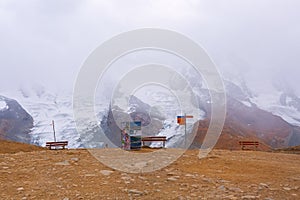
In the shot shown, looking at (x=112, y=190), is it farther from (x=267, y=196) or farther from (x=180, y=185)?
(x=267, y=196)

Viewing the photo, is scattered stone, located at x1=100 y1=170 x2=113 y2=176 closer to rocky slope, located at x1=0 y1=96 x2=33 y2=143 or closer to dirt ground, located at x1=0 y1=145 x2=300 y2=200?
dirt ground, located at x1=0 y1=145 x2=300 y2=200

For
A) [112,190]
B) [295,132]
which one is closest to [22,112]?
[295,132]

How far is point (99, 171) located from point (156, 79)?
469 centimetres

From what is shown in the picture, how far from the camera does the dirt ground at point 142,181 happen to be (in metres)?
6.70

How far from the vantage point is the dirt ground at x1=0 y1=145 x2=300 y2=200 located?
6699 millimetres

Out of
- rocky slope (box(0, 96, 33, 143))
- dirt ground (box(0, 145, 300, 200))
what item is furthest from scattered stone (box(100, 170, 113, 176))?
rocky slope (box(0, 96, 33, 143))

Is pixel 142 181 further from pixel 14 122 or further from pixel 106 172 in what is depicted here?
pixel 14 122

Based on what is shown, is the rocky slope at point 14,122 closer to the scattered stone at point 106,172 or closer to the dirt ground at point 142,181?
the dirt ground at point 142,181

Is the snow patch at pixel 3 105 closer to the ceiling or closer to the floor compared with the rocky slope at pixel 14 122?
closer to the ceiling

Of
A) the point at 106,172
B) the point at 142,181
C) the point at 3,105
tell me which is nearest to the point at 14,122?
the point at 3,105

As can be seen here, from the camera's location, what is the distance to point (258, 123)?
2704 inches

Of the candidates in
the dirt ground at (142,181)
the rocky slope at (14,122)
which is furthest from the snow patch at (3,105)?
the dirt ground at (142,181)

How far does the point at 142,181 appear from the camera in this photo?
7.63 meters

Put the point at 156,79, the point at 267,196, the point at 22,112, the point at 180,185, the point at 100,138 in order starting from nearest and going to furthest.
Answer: the point at 267,196 < the point at 180,185 < the point at 156,79 < the point at 100,138 < the point at 22,112
